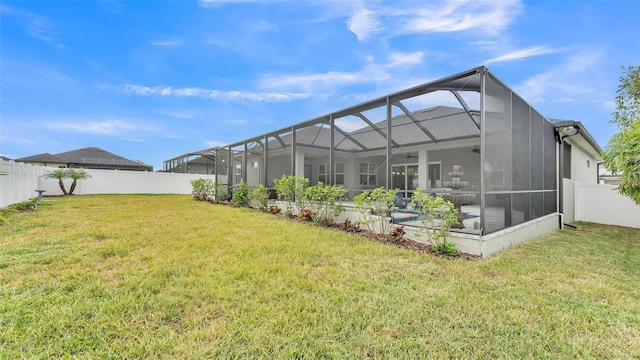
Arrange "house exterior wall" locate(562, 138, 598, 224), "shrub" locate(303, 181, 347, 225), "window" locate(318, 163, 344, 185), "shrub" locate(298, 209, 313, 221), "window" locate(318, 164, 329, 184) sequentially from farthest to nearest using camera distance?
"window" locate(318, 163, 344, 185), "window" locate(318, 164, 329, 184), "house exterior wall" locate(562, 138, 598, 224), "shrub" locate(298, 209, 313, 221), "shrub" locate(303, 181, 347, 225)

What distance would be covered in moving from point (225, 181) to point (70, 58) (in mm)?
7831

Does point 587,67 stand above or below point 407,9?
below

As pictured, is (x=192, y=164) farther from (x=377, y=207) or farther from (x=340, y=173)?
(x=377, y=207)

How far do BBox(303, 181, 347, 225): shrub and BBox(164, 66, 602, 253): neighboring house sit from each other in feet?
2.33

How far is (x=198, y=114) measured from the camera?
16.9 m

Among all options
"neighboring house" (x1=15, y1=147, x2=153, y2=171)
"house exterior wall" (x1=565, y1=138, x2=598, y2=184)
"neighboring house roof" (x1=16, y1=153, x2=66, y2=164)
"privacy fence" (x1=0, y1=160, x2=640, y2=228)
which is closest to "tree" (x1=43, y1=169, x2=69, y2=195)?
"privacy fence" (x1=0, y1=160, x2=640, y2=228)

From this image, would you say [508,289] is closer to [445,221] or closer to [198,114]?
[445,221]

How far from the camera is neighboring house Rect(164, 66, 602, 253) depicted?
4605 millimetres

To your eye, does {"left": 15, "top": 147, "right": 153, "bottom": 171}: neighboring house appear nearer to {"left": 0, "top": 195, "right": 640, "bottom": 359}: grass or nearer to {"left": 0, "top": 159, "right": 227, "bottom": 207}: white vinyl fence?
{"left": 0, "top": 159, "right": 227, "bottom": 207}: white vinyl fence

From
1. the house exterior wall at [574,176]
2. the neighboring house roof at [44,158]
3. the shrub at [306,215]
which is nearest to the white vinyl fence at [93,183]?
the neighboring house roof at [44,158]

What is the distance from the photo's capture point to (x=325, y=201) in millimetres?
6707

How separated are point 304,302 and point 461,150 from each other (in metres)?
10.7

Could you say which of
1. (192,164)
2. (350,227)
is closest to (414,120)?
(350,227)

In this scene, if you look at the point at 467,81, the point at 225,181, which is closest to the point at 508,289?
the point at 467,81
